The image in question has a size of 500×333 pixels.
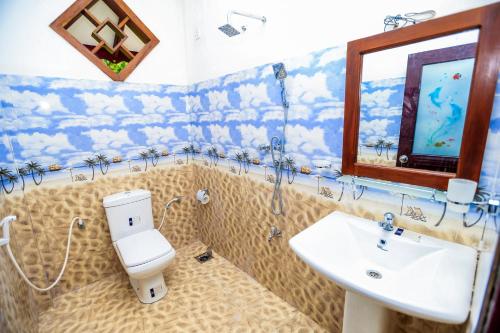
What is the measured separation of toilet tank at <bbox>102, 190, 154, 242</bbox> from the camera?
2.05 meters

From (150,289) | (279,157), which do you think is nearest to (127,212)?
(150,289)

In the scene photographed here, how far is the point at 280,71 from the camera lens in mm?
1537

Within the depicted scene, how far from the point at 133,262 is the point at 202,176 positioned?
3.52 ft

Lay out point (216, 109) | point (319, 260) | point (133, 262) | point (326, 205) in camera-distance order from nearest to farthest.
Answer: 1. point (319, 260)
2. point (326, 205)
3. point (133, 262)
4. point (216, 109)

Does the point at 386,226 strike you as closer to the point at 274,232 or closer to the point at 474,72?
the point at 474,72

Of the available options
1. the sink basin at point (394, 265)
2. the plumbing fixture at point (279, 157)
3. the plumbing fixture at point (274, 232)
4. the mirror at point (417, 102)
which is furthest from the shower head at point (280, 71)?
the plumbing fixture at point (274, 232)

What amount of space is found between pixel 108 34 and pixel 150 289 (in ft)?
7.33

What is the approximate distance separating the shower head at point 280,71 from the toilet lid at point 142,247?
1.54 metres

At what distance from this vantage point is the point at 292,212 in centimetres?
173

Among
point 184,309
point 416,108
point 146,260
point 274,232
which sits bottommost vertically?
point 184,309

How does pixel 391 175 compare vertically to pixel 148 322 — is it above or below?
above

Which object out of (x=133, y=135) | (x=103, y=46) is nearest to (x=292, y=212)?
(x=133, y=135)

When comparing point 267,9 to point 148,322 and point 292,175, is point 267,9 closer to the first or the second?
point 292,175

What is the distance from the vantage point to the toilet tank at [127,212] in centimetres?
205
